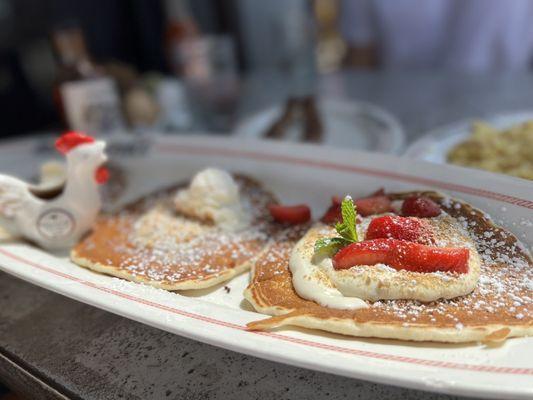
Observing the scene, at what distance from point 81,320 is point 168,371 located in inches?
12.3

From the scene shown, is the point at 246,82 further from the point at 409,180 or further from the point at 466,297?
the point at 466,297

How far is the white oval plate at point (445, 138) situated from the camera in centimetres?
164

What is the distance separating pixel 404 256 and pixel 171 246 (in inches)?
24.9

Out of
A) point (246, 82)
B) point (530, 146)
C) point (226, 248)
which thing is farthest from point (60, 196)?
point (246, 82)

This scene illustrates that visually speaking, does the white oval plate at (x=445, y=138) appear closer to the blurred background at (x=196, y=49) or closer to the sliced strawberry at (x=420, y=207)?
the sliced strawberry at (x=420, y=207)

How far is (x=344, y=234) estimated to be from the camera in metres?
1.06

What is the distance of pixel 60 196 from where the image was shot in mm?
1397

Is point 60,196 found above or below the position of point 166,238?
above

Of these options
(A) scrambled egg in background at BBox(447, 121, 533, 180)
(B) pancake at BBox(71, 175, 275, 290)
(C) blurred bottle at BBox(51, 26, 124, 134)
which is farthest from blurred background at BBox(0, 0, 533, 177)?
(B) pancake at BBox(71, 175, 275, 290)

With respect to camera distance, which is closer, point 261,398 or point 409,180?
point 261,398

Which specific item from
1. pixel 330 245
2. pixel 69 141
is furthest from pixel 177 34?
pixel 330 245

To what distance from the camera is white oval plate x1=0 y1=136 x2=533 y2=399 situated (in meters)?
0.75

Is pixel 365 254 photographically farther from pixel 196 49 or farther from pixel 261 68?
pixel 261 68

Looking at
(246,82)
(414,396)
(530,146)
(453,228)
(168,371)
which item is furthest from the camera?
(246,82)
